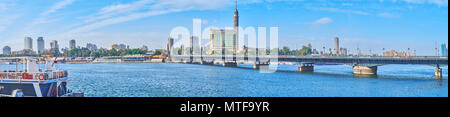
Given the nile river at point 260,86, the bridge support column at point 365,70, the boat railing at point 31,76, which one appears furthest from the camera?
the bridge support column at point 365,70

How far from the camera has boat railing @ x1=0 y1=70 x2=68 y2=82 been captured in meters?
18.0

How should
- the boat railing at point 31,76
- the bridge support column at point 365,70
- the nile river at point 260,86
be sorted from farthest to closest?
the bridge support column at point 365,70 < the nile river at point 260,86 < the boat railing at point 31,76

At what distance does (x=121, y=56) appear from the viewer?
15800 centimetres

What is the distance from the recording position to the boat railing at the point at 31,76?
18.0m

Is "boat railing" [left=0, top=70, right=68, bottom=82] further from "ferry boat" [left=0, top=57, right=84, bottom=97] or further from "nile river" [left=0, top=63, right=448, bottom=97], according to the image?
"nile river" [left=0, top=63, right=448, bottom=97]

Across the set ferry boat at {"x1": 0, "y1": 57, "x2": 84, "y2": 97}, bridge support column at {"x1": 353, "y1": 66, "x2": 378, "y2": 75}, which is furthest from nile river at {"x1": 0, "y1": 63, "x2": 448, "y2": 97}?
ferry boat at {"x1": 0, "y1": 57, "x2": 84, "y2": 97}

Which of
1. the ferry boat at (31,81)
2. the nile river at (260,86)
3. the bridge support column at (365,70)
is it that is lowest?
the nile river at (260,86)

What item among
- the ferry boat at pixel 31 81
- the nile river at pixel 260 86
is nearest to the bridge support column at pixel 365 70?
the nile river at pixel 260 86

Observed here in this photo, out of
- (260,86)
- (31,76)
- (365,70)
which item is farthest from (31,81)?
(365,70)

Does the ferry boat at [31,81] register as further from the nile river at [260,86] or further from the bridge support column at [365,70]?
the bridge support column at [365,70]

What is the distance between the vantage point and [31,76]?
1827cm
